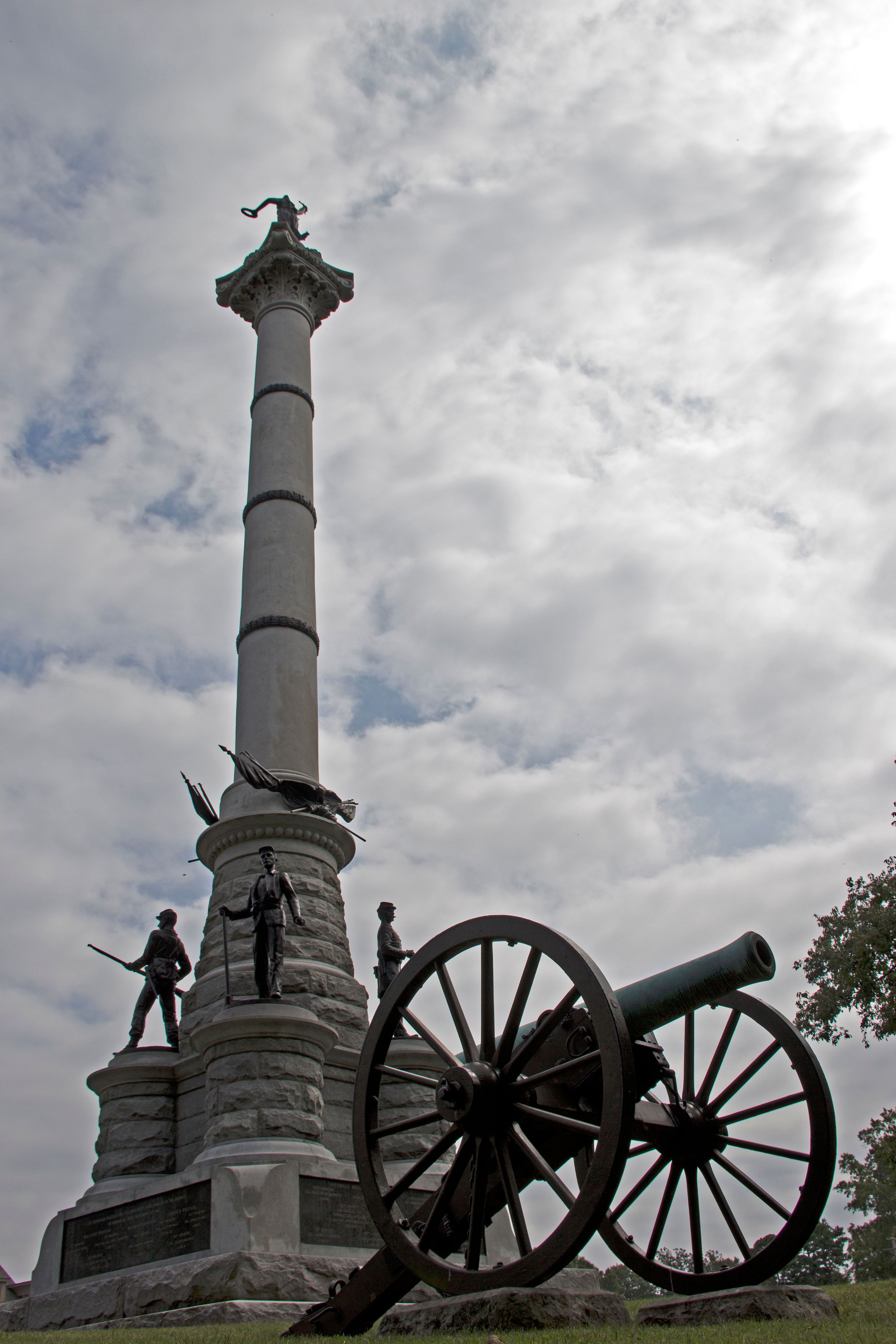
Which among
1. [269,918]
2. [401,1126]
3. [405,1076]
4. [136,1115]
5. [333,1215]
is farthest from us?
[136,1115]

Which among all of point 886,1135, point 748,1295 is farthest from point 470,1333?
point 886,1135

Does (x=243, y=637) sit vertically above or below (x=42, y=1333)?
above

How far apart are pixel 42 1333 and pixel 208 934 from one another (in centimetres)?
627

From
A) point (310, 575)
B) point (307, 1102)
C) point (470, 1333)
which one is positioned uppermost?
point (310, 575)

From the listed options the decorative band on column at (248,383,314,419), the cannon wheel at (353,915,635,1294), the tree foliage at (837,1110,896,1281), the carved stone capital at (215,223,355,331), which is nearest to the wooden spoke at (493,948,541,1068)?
the cannon wheel at (353,915,635,1294)

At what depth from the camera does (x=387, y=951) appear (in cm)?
1437

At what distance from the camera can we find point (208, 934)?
48.2 feet

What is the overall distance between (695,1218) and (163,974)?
9294mm

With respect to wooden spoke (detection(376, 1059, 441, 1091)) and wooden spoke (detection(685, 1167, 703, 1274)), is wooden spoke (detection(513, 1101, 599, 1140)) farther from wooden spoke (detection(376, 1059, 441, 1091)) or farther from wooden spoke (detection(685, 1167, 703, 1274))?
wooden spoke (detection(685, 1167, 703, 1274))

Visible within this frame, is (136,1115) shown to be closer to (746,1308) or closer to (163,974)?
(163,974)

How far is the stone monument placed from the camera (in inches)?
386

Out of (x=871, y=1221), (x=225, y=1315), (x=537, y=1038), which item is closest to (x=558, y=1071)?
(x=537, y=1038)

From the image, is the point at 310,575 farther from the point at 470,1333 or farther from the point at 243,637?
the point at 470,1333

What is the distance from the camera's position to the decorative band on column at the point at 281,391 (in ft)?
62.9
